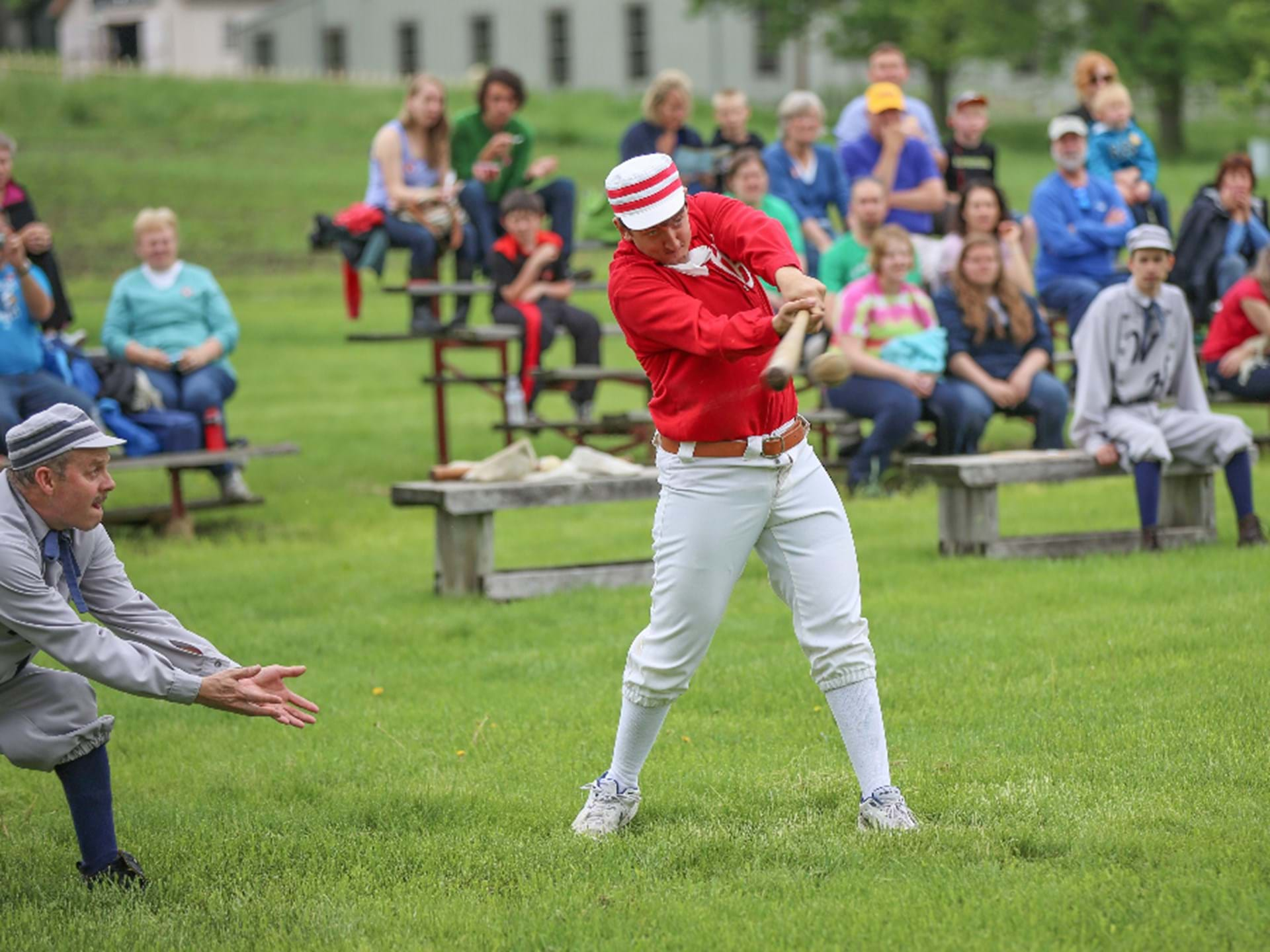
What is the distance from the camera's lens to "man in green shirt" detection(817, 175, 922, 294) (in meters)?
12.9

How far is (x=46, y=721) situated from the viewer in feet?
18.0

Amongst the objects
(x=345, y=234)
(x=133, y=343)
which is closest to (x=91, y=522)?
(x=133, y=343)

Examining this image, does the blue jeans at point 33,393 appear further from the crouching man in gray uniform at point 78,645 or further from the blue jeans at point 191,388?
the crouching man in gray uniform at point 78,645

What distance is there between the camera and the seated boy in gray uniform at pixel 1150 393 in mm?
10094

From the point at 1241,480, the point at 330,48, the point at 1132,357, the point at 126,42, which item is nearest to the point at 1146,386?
the point at 1132,357

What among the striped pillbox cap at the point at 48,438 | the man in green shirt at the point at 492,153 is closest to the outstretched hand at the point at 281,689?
the striped pillbox cap at the point at 48,438

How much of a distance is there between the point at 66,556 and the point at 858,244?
27.9ft

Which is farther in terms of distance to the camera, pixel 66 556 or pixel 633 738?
pixel 633 738

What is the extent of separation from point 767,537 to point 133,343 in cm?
794

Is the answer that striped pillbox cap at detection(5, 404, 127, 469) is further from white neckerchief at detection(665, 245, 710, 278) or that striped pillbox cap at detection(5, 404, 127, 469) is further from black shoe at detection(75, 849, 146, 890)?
white neckerchief at detection(665, 245, 710, 278)

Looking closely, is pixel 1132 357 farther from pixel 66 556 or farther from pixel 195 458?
pixel 66 556

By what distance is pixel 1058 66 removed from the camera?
145 feet

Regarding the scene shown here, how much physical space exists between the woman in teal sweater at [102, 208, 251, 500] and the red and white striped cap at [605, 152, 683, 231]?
775 centimetres

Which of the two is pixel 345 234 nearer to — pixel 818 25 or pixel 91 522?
pixel 91 522
